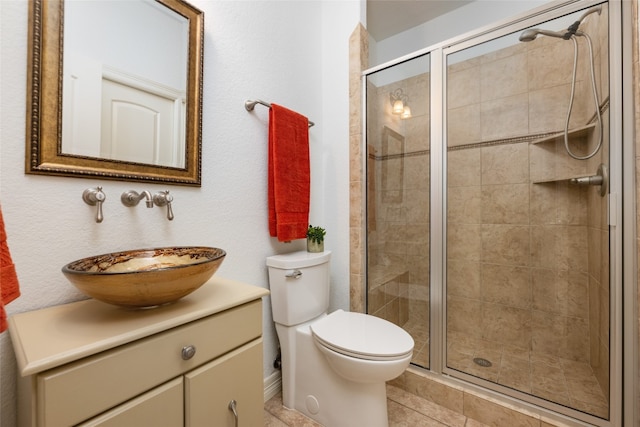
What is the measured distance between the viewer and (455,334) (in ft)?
5.50

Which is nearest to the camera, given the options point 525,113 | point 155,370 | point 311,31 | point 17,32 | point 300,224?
point 155,370

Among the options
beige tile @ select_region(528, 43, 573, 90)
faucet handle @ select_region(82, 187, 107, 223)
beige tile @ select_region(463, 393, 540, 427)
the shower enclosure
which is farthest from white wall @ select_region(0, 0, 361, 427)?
beige tile @ select_region(528, 43, 573, 90)

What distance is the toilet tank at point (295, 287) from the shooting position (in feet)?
4.35

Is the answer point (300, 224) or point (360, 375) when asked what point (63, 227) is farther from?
point (360, 375)

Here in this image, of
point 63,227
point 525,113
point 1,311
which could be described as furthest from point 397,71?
point 1,311

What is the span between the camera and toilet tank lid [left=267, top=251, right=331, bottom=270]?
4.34ft

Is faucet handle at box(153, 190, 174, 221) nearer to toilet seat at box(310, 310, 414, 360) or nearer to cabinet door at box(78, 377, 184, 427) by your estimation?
cabinet door at box(78, 377, 184, 427)

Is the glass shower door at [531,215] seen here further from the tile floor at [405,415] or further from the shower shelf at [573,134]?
the tile floor at [405,415]

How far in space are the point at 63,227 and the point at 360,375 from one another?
3.75 feet

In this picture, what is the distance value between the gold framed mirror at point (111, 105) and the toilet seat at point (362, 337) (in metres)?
0.87

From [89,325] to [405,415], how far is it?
1.38 m

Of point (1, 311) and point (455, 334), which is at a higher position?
point (1, 311)

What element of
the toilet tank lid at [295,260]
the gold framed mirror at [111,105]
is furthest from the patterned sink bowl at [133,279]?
the toilet tank lid at [295,260]

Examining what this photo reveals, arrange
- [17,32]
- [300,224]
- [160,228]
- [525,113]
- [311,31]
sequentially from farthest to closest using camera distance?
[311,31]
[525,113]
[300,224]
[160,228]
[17,32]
